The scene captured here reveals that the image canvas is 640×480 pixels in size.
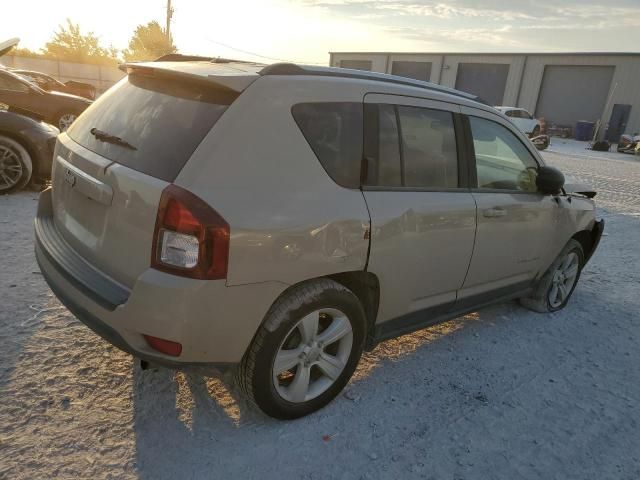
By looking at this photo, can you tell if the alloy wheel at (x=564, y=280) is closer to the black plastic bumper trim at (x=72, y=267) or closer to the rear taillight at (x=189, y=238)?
the rear taillight at (x=189, y=238)

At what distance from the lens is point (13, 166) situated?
6090 mm

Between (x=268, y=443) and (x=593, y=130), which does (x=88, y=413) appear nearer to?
(x=268, y=443)

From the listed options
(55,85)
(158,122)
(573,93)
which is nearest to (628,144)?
(573,93)

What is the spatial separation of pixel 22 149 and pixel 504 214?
228 inches

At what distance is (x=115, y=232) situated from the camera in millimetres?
2195

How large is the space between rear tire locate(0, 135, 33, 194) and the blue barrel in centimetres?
3390

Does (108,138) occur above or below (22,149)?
above

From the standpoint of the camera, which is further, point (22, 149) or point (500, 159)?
point (22, 149)

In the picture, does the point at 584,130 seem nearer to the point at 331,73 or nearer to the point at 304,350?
the point at 331,73

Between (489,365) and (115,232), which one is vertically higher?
(115,232)

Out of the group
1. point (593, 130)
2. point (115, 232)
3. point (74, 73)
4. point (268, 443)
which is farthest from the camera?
point (593, 130)

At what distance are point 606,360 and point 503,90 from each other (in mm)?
38397

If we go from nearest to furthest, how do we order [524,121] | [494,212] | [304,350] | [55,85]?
[304,350] → [494,212] → [55,85] → [524,121]

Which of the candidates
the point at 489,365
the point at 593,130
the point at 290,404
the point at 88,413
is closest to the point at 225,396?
the point at 290,404
